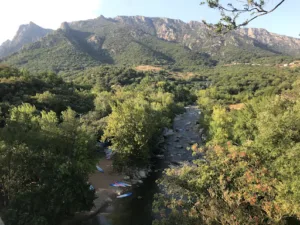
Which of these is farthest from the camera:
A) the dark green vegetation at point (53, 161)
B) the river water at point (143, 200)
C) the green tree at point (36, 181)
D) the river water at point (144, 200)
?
the river water at point (143, 200)

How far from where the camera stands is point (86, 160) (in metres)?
27.2

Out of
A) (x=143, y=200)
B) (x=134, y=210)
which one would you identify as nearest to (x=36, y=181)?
(x=134, y=210)

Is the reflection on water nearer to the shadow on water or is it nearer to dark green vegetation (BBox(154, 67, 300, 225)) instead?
the shadow on water

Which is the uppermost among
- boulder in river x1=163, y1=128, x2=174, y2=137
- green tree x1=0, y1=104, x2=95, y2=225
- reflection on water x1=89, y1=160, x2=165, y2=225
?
green tree x1=0, y1=104, x2=95, y2=225

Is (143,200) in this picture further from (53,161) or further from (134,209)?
(53,161)

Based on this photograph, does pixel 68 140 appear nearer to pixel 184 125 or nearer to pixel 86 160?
pixel 86 160

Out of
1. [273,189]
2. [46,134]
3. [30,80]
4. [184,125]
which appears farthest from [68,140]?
[30,80]

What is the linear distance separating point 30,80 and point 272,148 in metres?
70.2

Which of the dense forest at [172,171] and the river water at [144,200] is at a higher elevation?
the dense forest at [172,171]

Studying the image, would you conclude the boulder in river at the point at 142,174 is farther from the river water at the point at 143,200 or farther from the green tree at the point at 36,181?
the green tree at the point at 36,181

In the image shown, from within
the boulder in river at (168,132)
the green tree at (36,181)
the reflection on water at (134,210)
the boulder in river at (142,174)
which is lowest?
the reflection on water at (134,210)

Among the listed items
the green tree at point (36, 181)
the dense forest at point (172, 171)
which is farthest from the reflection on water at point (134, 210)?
the green tree at point (36, 181)

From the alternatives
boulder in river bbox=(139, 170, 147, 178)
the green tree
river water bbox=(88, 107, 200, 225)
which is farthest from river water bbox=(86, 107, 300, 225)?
the green tree

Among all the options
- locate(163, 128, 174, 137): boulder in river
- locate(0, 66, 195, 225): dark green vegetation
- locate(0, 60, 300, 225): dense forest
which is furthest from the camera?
locate(163, 128, 174, 137): boulder in river
